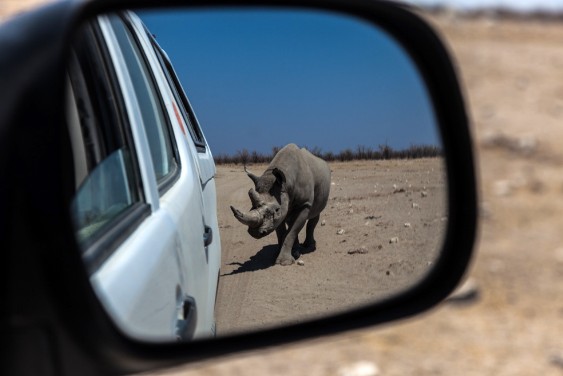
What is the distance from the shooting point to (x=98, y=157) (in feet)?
4.15

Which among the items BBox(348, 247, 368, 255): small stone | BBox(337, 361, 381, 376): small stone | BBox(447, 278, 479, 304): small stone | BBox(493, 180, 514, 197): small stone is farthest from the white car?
BBox(493, 180, 514, 197): small stone

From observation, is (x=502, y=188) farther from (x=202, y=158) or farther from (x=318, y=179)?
(x=318, y=179)

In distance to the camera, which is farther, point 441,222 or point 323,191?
point 441,222

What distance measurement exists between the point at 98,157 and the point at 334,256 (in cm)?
41

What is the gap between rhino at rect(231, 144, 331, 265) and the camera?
131 centimetres

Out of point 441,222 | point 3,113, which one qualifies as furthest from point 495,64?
point 3,113

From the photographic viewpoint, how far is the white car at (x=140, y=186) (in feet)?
3.74

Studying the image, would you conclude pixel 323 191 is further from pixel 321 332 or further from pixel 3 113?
pixel 3 113

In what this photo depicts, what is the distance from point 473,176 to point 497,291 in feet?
15.1

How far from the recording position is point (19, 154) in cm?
90

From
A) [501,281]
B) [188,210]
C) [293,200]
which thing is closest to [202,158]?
[188,210]

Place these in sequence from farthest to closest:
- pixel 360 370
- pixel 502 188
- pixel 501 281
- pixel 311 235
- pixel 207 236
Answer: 1. pixel 502 188
2. pixel 501 281
3. pixel 360 370
4. pixel 207 236
5. pixel 311 235

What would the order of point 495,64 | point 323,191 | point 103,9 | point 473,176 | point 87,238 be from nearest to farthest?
1. point 87,238
2. point 103,9
3. point 323,191
4. point 473,176
5. point 495,64

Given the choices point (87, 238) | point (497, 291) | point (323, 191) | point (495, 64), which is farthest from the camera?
point (495, 64)
